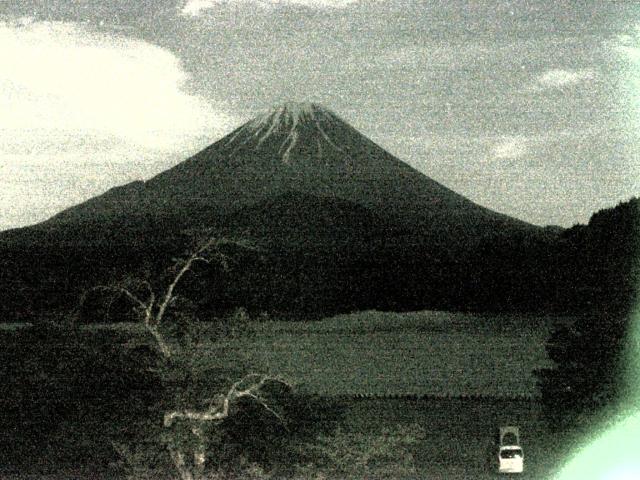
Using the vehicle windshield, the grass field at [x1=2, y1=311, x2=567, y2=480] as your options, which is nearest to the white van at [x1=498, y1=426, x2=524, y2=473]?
the vehicle windshield

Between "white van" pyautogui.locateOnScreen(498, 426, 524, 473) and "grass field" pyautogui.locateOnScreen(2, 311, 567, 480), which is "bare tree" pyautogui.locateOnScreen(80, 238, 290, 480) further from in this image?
"white van" pyautogui.locateOnScreen(498, 426, 524, 473)

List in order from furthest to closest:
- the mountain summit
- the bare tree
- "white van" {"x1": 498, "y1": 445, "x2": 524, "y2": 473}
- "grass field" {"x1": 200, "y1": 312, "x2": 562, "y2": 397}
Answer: the mountain summit, "grass field" {"x1": 200, "y1": 312, "x2": 562, "y2": 397}, "white van" {"x1": 498, "y1": 445, "x2": 524, "y2": 473}, the bare tree

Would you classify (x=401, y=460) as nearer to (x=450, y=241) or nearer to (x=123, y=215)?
(x=450, y=241)

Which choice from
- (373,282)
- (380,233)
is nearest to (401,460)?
(373,282)

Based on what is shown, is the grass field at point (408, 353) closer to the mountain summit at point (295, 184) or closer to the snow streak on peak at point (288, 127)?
the mountain summit at point (295, 184)

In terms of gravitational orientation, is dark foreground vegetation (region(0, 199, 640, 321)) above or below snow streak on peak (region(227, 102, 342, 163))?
below

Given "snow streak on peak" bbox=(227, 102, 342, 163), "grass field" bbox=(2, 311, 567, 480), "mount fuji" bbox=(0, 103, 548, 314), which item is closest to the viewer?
"grass field" bbox=(2, 311, 567, 480)

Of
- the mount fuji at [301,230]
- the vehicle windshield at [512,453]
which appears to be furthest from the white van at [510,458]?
the mount fuji at [301,230]

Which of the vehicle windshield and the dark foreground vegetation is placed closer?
the vehicle windshield

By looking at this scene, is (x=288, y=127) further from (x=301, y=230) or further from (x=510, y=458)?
(x=510, y=458)
